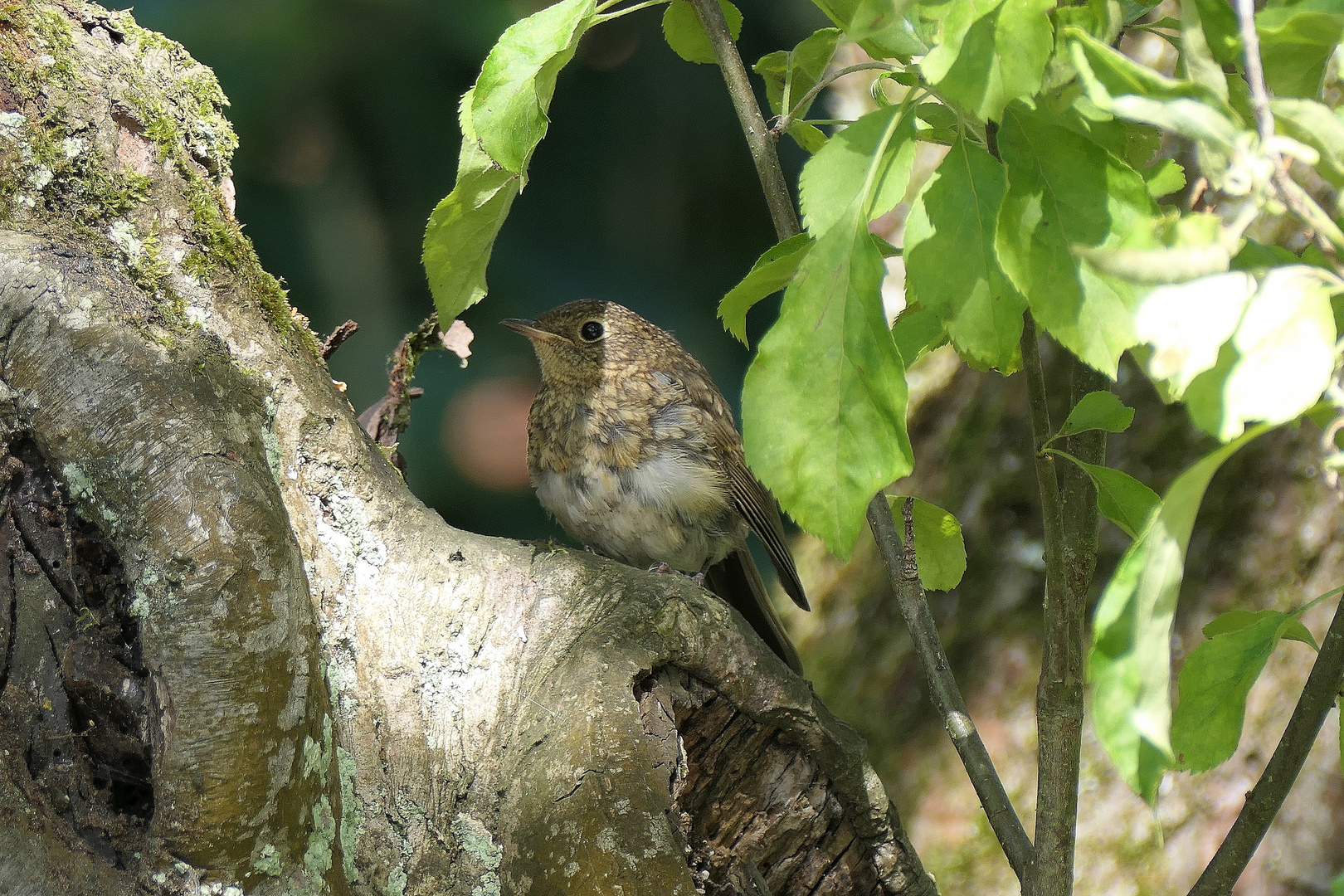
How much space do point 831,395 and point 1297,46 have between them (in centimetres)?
51

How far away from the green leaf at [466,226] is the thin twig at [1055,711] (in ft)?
2.57

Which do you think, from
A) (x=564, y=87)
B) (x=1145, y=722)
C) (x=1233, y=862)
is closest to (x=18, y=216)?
(x=1145, y=722)

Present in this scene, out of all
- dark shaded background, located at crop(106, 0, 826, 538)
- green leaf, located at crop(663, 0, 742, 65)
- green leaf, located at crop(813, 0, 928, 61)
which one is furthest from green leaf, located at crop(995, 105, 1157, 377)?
dark shaded background, located at crop(106, 0, 826, 538)

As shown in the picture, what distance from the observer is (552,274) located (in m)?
4.53

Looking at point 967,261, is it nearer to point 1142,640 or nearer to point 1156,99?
point 1156,99

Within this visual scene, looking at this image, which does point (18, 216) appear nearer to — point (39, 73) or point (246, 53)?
point (39, 73)

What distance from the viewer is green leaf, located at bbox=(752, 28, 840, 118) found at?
57.8 inches

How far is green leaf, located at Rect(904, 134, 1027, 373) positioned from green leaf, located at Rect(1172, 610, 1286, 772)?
358 millimetres

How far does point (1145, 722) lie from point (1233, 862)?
1.00 meters

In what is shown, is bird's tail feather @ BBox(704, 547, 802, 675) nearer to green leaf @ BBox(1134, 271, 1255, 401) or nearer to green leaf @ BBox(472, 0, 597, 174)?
green leaf @ BBox(472, 0, 597, 174)

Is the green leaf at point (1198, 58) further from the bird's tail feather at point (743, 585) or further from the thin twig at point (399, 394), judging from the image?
the bird's tail feather at point (743, 585)

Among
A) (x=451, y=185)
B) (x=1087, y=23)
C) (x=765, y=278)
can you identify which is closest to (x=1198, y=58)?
(x=1087, y=23)

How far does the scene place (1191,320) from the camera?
0.72 metres

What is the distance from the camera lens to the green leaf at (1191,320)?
2.33 ft
